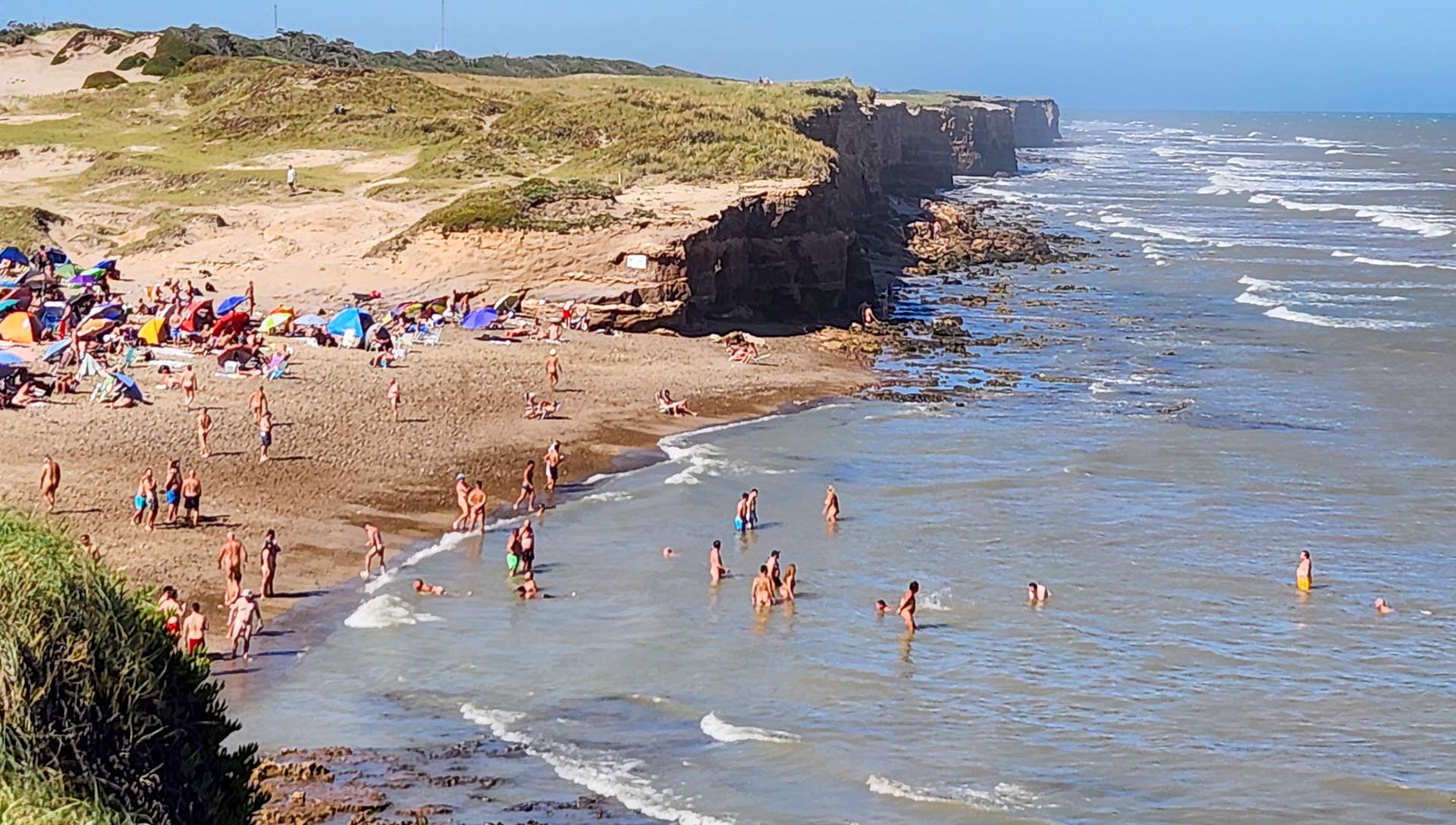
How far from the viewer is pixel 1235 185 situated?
97.8 m

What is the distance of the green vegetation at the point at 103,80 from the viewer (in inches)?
2756

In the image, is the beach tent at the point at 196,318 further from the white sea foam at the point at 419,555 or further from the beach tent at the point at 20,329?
the white sea foam at the point at 419,555

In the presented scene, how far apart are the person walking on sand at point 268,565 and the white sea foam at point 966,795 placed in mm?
7958

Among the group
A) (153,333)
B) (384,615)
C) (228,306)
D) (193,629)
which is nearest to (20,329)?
(153,333)

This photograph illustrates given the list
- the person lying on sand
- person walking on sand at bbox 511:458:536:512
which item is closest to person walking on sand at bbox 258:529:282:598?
person walking on sand at bbox 511:458:536:512

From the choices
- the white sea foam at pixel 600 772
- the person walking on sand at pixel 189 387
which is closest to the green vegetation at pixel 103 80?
the person walking on sand at pixel 189 387

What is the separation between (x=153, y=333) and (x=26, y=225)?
15.2m

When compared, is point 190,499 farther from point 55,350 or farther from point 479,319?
point 479,319

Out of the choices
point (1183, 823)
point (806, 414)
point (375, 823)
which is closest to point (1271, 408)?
point (806, 414)

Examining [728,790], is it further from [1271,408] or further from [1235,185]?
[1235,185]

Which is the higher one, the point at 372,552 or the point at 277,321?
the point at 277,321

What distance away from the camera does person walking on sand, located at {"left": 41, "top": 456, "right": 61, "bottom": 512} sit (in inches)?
822

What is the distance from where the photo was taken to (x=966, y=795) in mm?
15156

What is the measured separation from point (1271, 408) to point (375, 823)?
24506mm
